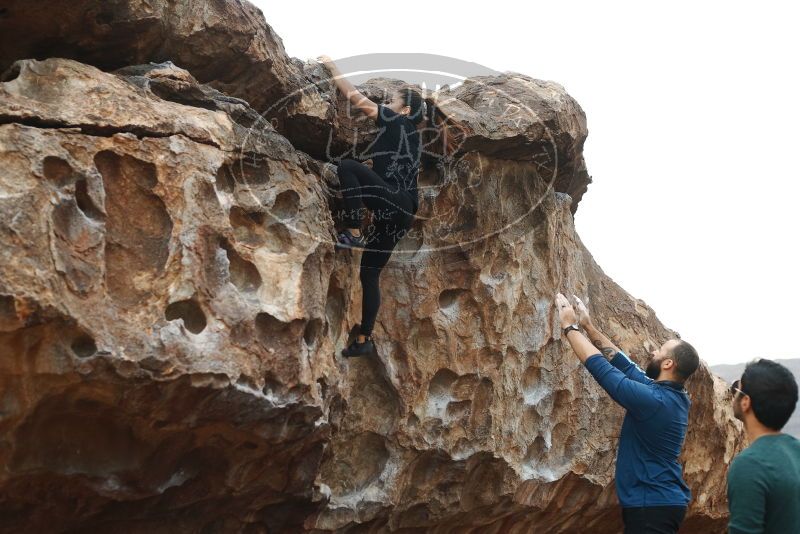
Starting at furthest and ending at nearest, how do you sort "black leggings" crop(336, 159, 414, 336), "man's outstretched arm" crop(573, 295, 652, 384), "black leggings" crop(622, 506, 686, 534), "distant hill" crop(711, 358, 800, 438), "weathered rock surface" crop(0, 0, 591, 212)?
1. "distant hill" crop(711, 358, 800, 438)
2. "black leggings" crop(336, 159, 414, 336)
3. "man's outstretched arm" crop(573, 295, 652, 384)
4. "weathered rock surface" crop(0, 0, 591, 212)
5. "black leggings" crop(622, 506, 686, 534)

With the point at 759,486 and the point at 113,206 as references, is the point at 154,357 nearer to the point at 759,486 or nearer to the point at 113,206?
the point at 113,206

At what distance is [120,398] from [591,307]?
16.1 ft

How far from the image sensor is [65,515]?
4.45m

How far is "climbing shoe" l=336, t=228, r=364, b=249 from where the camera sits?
5.37m

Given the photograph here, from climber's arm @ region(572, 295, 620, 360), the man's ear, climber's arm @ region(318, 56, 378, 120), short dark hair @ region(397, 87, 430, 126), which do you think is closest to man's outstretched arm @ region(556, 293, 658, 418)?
climber's arm @ region(572, 295, 620, 360)

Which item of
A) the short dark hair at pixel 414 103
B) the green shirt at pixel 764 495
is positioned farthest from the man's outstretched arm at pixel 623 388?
the short dark hair at pixel 414 103

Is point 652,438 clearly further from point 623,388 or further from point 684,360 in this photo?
point 684,360

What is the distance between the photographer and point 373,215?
5621 mm

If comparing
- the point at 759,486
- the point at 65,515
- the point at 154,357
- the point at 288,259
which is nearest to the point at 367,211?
the point at 288,259

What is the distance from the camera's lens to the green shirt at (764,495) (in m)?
3.14

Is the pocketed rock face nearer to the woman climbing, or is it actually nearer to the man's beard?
the woman climbing

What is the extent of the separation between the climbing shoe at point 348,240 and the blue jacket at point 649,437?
1564mm

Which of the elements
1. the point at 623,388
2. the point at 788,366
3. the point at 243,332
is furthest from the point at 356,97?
the point at 788,366

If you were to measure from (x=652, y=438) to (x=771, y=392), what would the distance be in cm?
152
